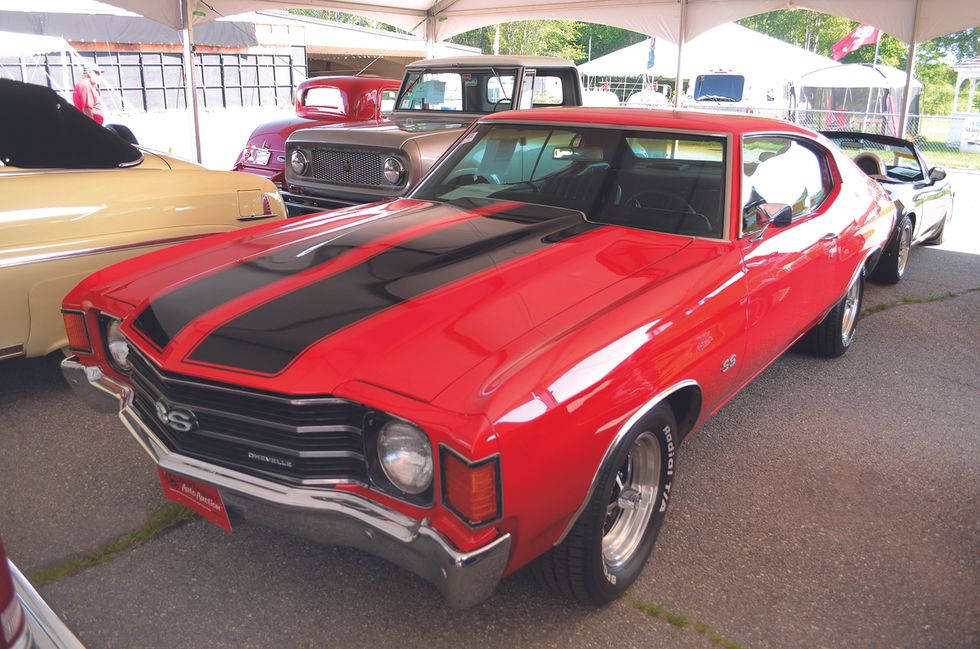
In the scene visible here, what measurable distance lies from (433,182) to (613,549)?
2.05 m

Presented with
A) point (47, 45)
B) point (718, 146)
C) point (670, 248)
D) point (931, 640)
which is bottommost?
point (931, 640)

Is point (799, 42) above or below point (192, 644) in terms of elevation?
above

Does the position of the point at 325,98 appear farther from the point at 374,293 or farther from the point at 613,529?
the point at 613,529

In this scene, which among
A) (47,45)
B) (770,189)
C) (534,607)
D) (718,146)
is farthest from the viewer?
(47,45)

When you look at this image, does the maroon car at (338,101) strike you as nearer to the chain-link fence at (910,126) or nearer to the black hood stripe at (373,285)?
the black hood stripe at (373,285)

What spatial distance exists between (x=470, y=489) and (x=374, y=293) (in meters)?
0.85

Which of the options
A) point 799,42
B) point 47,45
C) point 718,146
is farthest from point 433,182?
point 799,42

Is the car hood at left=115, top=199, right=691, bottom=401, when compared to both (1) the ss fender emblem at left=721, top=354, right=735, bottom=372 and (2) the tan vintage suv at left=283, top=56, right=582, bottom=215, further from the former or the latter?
(2) the tan vintage suv at left=283, top=56, right=582, bottom=215

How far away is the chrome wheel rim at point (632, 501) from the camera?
2.46 metres

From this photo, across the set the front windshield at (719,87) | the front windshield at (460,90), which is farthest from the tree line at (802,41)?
the front windshield at (460,90)

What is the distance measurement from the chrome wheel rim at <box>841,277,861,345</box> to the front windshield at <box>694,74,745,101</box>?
22457 millimetres

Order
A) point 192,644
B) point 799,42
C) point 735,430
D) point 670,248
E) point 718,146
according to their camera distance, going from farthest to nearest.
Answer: point 799,42 < point 735,430 < point 718,146 < point 670,248 < point 192,644

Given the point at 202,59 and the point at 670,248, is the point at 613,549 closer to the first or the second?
the point at 670,248

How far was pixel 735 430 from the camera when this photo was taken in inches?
145
